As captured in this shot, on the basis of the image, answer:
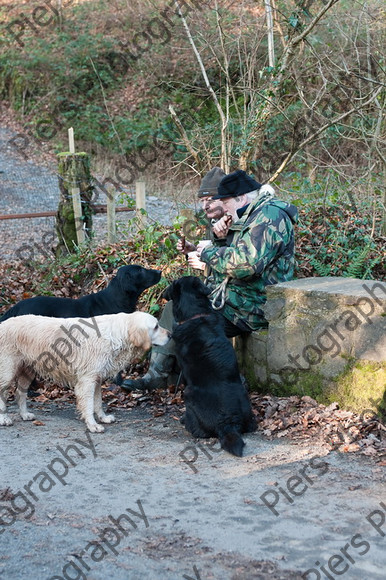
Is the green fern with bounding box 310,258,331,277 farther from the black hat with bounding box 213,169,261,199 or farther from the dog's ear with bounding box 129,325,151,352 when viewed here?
the dog's ear with bounding box 129,325,151,352

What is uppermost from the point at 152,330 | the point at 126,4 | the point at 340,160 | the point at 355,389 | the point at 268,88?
the point at 126,4

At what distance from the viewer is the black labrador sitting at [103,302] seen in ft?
22.4

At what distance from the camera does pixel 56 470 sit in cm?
473

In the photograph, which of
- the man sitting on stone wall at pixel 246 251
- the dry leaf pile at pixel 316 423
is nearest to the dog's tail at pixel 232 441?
the dry leaf pile at pixel 316 423

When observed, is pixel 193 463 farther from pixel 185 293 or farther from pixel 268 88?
pixel 268 88

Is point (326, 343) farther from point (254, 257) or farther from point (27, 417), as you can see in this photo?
point (27, 417)

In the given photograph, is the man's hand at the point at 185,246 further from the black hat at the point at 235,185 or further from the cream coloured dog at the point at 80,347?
the cream coloured dog at the point at 80,347

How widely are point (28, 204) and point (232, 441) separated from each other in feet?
44.4

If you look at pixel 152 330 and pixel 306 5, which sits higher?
pixel 306 5

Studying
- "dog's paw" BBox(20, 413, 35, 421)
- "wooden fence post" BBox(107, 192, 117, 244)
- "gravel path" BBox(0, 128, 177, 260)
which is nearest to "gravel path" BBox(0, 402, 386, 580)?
"dog's paw" BBox(20, 413, 35, 421)

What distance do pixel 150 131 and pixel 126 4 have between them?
672 centimetres

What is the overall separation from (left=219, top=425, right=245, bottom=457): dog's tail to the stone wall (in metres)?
1.00

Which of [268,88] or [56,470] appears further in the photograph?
[268,88]

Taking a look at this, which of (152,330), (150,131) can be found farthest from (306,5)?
(150,131)
